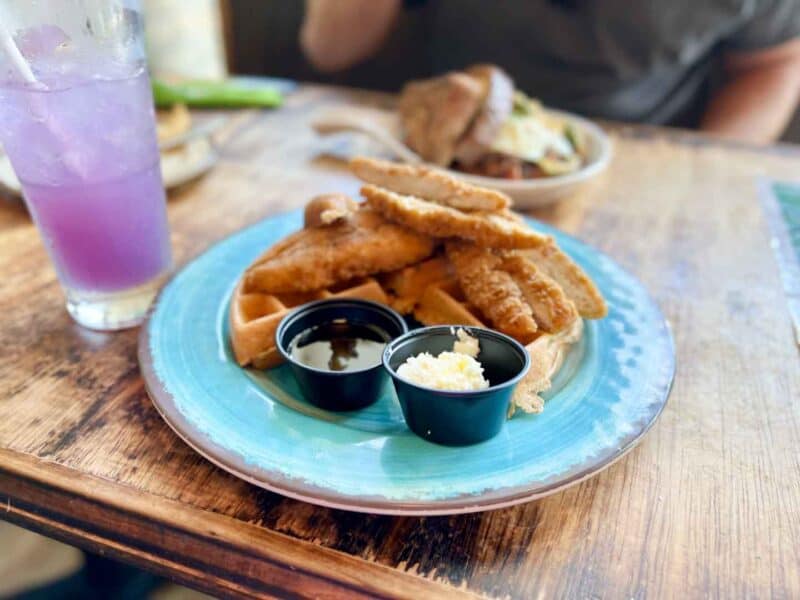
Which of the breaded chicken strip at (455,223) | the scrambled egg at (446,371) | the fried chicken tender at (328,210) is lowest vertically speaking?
the scrambled egg at (446,371)

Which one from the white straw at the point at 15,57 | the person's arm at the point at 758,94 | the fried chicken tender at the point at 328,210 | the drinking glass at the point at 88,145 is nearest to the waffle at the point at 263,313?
the fried chicken tender at the point at 328,210

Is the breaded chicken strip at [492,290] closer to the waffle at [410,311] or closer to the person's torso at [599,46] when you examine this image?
the waffle at [410,311]

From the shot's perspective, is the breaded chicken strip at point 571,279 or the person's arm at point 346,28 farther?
the person's arm at point 346,28

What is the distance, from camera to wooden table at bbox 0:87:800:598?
0.82 m

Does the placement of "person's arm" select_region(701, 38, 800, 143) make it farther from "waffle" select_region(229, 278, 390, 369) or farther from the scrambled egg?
the scrambled egg

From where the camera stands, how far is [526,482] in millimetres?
848

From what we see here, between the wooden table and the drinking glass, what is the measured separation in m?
0.13

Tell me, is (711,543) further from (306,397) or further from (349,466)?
(306,397)

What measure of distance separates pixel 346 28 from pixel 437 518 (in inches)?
110

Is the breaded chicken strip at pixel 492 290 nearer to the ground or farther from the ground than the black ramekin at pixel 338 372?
farther from the ground

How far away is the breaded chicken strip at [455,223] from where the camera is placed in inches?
48.1

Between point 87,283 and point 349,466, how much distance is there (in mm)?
761

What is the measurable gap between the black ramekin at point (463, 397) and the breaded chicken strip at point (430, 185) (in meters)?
0.33

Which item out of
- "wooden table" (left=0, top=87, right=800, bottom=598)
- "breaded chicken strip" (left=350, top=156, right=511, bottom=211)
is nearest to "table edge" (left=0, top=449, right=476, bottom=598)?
"wooden table" (left=0, top=87, right=800, bottom=598)
